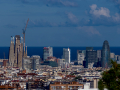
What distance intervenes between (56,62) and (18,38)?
16339 mm

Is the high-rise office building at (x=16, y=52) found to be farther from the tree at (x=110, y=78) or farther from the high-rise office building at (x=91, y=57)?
the tree at (x=110, y=78)

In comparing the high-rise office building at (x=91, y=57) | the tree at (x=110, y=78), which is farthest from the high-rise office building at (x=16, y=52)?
the tree at (x=110, y=78)

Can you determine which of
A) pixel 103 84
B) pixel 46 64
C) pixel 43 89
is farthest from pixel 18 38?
pixel 103 84

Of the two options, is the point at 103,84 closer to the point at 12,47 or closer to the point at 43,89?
the point at 43,89

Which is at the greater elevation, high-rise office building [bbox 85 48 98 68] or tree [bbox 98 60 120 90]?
high-rise office building [bbox 85 48 98 68]

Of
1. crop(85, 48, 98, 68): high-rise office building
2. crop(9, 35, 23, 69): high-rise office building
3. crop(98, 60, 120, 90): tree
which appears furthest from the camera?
crop(85, 48, 98, 68): high-rise office building

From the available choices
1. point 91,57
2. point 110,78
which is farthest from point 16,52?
point 110,78

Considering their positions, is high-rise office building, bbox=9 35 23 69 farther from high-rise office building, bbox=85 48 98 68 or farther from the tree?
the tree

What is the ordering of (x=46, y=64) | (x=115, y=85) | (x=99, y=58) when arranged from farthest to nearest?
(x=99, y=58)
(x=46, y=64)
(x=115, y=85)

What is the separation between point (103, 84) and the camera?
11.9 metres

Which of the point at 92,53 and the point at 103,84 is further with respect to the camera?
the point at 92,53

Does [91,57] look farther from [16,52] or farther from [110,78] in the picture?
[110,78]

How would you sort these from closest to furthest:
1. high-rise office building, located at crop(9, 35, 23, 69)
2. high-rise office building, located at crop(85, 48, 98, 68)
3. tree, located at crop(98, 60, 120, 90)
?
tree, located at crop(98, 60, 120, 90) → high-rise office building, located at crop(9, 35, 23, 69) → high-rise office building, located at crop(85, 48, 98, 68)

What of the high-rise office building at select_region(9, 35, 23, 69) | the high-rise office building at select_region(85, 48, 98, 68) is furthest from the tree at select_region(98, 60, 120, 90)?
the high-rise office building at select_region(85, 48, 98, 68)
